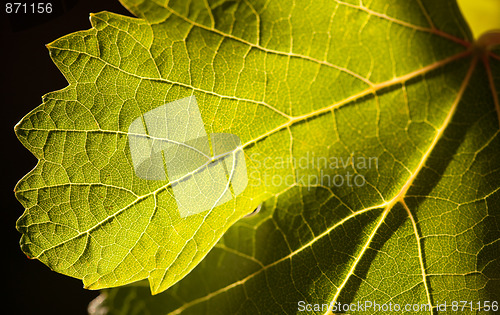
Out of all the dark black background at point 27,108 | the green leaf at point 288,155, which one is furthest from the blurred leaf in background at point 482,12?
the dark black background at point 27,108

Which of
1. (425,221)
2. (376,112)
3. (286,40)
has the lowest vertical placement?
(425,221)

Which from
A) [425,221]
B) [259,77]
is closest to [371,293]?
[425,221]

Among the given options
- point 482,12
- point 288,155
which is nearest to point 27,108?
point 288,155

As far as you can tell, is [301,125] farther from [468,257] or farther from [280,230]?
[468,257]

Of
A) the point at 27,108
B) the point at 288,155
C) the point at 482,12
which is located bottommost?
the point at 288,155

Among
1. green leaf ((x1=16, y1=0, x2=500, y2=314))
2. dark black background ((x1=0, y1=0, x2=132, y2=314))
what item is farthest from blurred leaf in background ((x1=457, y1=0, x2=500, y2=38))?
dark black background ((x1=0, y1=0, x2=132, y2=314))

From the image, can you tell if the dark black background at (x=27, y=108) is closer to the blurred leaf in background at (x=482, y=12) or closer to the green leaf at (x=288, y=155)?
the green leaf at (x=288, y=155)

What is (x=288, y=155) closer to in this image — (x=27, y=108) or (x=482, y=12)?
(x=482, y=12)
